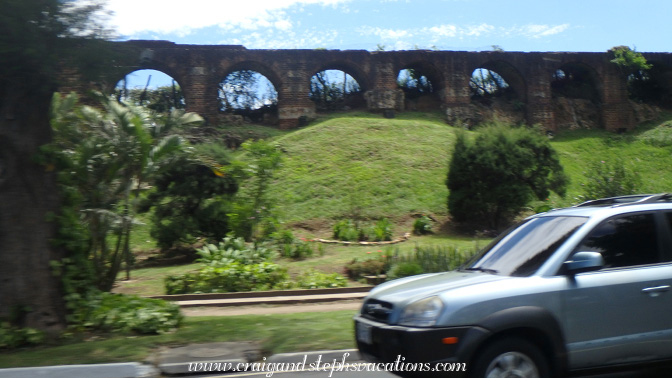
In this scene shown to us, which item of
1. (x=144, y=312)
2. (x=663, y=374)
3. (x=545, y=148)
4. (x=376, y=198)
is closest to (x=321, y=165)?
(x=376, y=198)

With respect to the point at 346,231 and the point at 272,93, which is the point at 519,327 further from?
the point at 272,93

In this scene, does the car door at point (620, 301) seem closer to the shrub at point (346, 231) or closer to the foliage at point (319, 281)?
the foliage at point (319, 281)

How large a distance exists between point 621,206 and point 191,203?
50.9 feet

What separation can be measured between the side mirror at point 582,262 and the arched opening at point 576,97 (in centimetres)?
3458

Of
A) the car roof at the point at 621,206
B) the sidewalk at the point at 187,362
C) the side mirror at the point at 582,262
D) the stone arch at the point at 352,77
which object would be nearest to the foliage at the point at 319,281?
the sidewalk at the point at 187,362

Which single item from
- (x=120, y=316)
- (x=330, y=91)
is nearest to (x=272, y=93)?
(x=330, y=91)

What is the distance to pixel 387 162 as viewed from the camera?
2755cm

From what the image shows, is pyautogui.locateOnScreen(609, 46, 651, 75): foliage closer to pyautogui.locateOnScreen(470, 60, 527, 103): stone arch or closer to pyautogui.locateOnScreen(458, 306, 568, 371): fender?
pyautogui.locateOnScreen(470, 60, 527, 103): stone arch

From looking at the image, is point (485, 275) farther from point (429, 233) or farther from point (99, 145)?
point (429, 233)

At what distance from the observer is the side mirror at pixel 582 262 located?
485cm

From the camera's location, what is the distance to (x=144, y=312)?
354 inches

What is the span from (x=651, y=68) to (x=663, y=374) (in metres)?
40.5

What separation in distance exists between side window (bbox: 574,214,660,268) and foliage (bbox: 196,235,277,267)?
11.0 m

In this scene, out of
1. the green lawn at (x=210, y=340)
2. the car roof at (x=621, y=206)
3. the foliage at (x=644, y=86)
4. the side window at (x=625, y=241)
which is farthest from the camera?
the foliage at (x=644, y=86)
